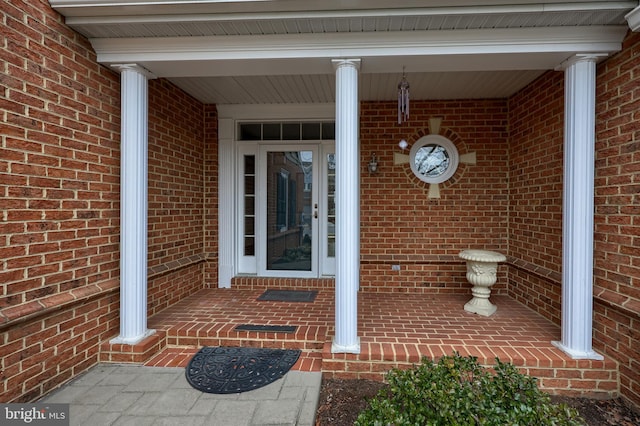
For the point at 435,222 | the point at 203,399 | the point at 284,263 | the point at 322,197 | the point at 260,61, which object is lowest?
the point at 203,399

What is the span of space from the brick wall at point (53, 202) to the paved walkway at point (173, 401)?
279mm

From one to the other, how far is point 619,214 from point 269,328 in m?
3.14

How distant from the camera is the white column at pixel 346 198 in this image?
2.69 metres

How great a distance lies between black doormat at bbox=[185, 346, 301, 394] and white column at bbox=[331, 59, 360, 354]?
516mm

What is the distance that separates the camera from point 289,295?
168 inches

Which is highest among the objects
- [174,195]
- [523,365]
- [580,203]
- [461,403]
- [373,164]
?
[373,164]

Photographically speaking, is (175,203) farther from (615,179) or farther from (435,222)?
(615,179)

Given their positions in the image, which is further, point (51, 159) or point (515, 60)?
point (515, 60)

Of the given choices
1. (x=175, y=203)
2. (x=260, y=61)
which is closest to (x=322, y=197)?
(x=175, y=203)

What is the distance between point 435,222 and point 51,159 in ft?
13.8

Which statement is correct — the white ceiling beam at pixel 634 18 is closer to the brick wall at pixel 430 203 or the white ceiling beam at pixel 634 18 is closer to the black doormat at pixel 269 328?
the brick wall at pixel 430 203

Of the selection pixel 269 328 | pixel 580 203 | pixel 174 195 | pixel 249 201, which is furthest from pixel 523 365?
pixel 174 195

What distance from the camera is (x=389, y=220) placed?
4.49m

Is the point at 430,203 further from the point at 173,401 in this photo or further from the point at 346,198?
the point at 173,401
